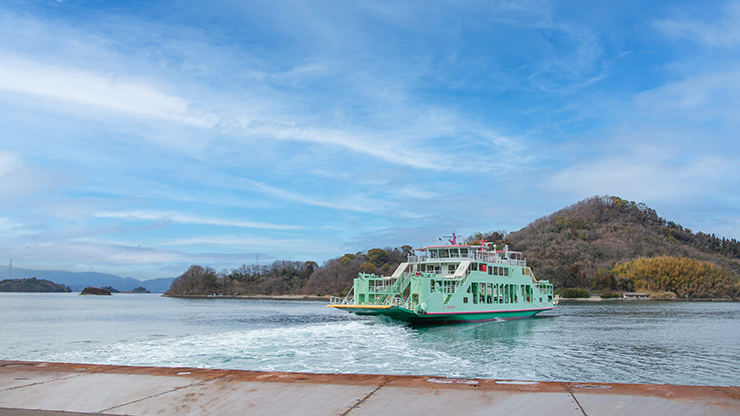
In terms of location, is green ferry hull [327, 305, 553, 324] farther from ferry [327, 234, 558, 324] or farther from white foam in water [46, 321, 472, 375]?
white foam in water [46, 321, 472, 375]

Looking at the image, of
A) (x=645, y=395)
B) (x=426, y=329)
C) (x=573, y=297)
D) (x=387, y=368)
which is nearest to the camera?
(x=645, y=395)

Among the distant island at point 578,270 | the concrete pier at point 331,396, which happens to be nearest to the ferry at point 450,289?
the concrete pier at point 331,396

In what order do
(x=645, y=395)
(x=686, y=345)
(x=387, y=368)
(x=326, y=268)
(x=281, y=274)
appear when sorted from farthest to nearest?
1. (x=281, y=274)
2. (x=326, y=268)
3. (x=686, y=345)
4. (x=387, y=368)
5. (x=645, y=395)

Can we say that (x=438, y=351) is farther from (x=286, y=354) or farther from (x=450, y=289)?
(x=450, y=289)

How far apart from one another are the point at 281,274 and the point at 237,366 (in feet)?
556

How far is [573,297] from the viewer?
139125mm

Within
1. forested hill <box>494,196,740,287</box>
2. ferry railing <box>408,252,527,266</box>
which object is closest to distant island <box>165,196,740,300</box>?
forested hill <box>494,196,740,287</box>

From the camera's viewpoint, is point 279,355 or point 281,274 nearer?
point 279,355

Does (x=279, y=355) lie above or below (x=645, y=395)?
below

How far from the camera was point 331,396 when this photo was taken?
756 centimetres

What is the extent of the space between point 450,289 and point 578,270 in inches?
4717

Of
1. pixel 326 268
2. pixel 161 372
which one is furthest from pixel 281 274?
pixel 161 372

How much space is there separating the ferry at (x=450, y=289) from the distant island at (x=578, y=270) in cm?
8276

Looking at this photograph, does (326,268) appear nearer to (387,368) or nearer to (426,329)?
(426,329)
